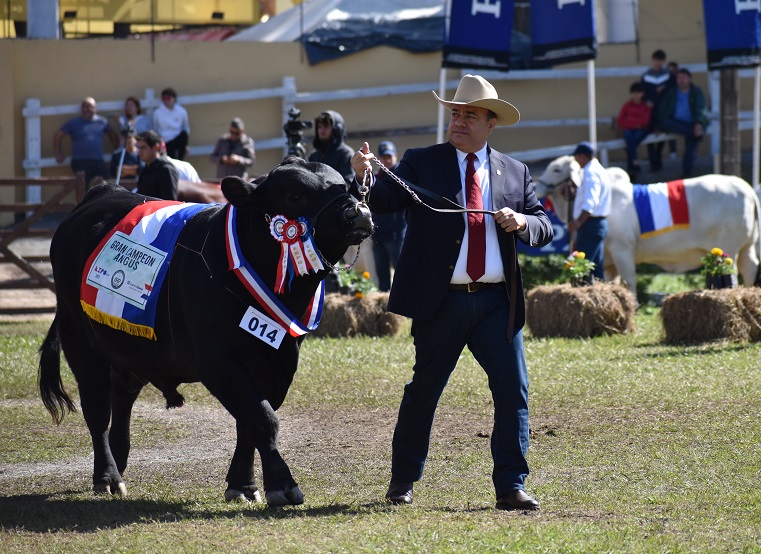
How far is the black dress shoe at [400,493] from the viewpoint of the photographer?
20.2 feet

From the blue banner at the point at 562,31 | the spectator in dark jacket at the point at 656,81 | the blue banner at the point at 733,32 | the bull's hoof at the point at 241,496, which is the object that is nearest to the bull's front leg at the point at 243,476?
the bull's hoof at the point at 241,496

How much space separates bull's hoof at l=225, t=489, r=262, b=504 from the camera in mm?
6449

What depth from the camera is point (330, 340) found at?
12.9m

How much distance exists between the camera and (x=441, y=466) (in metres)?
7.20

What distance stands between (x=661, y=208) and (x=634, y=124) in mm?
5882

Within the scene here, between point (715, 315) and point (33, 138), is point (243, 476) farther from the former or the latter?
point (33, 138)

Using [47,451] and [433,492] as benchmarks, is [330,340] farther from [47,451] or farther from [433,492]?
[433,492]

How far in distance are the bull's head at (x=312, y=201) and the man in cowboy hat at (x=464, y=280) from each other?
0.66ft

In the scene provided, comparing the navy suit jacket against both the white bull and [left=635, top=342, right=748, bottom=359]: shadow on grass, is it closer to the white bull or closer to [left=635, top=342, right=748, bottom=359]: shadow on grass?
[left=635, top=342, right=748, bottom=359]: shadow on grass

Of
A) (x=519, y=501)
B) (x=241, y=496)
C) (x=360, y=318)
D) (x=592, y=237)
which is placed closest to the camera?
(x=519, y=501)

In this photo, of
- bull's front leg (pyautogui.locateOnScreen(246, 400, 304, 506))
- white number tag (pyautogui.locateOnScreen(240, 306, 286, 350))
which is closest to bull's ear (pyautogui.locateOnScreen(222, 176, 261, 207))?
white number tag (pyautogui.locateOnScreen(240, 306, 286, 350))

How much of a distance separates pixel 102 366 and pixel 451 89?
591 inches

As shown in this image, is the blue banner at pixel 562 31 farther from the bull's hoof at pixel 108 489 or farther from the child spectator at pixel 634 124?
the bull's hoof at pixel 108 489

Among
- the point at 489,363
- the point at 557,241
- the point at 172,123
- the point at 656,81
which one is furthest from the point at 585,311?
the point at 172,123
